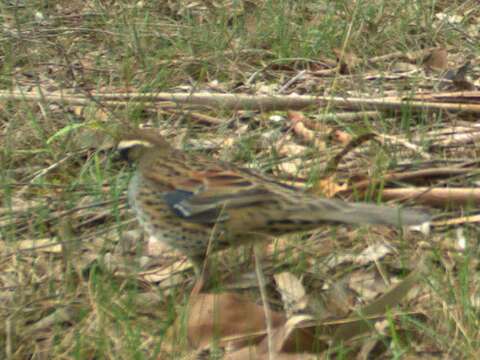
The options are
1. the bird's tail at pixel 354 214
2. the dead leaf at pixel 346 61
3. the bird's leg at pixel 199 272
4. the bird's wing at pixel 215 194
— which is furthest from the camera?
the dead leaf at pixel 346 61

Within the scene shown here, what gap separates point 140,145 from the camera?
4.57m

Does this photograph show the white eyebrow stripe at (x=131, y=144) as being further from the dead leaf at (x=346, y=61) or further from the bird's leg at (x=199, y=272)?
the dead leaf at (x=346, y=61)

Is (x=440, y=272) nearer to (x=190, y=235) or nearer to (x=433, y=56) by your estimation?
(x=190, y=235)

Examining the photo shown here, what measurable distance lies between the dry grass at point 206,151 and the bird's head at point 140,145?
331 mm

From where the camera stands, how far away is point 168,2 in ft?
28.3

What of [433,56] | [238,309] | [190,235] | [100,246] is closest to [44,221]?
[100,246]

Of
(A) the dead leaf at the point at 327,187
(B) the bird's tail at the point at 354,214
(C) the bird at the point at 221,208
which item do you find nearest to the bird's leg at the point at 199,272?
(C) the bird at the point at 221,208

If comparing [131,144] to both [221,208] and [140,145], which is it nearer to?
[140,145]

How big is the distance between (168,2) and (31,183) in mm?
3750

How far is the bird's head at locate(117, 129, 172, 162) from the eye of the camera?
4535mm

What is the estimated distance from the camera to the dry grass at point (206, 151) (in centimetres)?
379

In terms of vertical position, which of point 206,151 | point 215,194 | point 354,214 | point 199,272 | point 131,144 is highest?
point 354,214

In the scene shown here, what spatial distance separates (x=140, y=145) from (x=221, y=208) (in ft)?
2.55

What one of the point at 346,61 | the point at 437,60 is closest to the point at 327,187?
the point at 346,61
